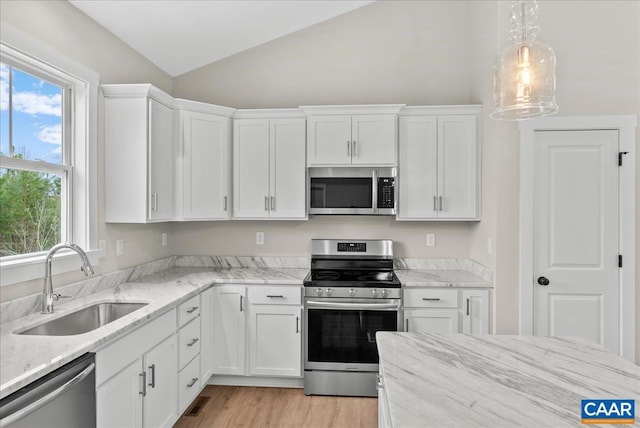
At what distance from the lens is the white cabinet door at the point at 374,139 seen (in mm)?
3289

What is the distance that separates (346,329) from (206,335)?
1070 millimetres

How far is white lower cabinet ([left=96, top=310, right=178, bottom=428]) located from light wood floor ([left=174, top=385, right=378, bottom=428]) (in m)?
0.42

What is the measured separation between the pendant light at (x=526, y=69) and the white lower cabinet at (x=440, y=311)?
5.81 feet

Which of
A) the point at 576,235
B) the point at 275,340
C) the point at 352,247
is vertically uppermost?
the point at 576,235

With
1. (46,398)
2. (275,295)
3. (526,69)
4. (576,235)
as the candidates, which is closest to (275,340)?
(275,295)

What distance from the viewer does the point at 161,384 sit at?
224 centimetres

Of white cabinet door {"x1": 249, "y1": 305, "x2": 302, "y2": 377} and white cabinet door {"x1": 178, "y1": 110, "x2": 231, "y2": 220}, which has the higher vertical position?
white cabinet door {"x1": 178, "y1": 110, "x2": 231, "y2": 220}

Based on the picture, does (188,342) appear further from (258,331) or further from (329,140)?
(329,140)

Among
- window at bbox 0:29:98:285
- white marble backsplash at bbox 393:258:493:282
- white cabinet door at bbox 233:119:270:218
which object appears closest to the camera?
window at bbox 0:29:98:285

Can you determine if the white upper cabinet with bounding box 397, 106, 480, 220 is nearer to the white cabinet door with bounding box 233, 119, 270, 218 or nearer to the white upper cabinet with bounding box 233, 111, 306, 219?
the white upper cabinet with bounding box 233, 111, 306, 219

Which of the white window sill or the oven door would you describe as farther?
the oven door

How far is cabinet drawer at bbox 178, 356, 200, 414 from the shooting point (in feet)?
8.20

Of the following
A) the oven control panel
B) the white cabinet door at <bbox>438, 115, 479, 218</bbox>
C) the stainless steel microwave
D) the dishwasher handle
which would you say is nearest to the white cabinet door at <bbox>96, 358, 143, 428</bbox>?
the dishwasher handle

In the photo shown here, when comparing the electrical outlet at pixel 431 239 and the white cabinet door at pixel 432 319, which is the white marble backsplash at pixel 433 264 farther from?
the white cabinet door at pixel 432 319
